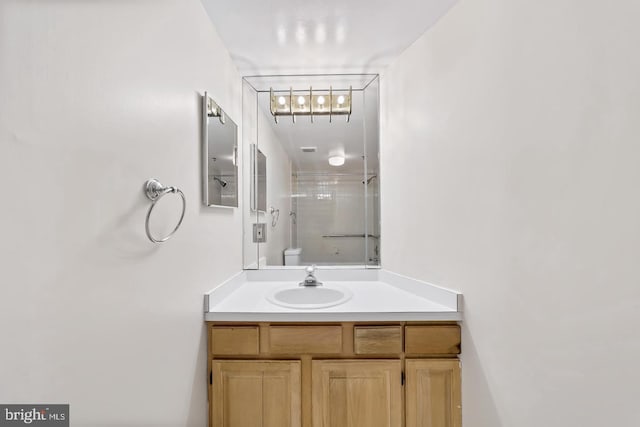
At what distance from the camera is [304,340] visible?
1363 millimetres

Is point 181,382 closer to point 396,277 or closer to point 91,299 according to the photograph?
point 91,299

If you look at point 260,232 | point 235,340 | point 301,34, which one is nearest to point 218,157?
point 260,232

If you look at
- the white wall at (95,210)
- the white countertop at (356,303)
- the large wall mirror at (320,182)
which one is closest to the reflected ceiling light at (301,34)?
the large wall mirror at (320,182)

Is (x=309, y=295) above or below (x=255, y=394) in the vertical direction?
above

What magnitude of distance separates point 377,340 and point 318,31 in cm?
164

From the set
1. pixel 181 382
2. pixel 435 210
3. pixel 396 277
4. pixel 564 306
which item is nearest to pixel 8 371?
pixel 181 382

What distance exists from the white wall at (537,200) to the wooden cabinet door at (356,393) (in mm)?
332

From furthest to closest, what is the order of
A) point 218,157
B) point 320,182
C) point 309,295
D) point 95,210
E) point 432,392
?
point 320,182, point 309,295, point 218,157, point 432,392, point 95,210

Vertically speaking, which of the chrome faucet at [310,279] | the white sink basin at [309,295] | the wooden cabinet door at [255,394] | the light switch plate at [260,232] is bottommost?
the wooden cabinet door at [255,394]

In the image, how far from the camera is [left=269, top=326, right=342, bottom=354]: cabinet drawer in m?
1.36

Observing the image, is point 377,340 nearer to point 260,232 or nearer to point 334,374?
point 334,374

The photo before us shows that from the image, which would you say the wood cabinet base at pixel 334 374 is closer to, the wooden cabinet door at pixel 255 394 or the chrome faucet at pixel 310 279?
the wooden cabinet door at pixel 255 394

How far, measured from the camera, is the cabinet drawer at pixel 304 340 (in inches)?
53.6

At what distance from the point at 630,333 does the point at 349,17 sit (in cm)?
161
